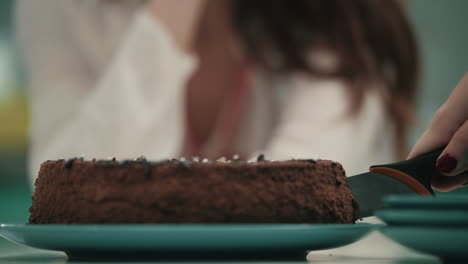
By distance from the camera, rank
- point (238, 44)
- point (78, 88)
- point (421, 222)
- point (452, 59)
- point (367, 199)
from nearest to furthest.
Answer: point (421, 222), point (367, 199), point (238, 44), point (78, 88), point (452, 59)

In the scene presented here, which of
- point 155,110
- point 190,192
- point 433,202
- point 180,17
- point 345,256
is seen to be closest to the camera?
point 433,202

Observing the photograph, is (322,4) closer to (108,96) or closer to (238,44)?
(238,44)

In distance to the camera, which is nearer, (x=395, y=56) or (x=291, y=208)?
(x=291, y=208)

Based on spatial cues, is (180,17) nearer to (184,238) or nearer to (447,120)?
(447,120)

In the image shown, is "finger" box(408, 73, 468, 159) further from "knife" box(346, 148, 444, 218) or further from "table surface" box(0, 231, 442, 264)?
"table surface" box(0, 231, 442, 264)

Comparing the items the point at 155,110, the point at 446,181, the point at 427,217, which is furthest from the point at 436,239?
the point at 155,110

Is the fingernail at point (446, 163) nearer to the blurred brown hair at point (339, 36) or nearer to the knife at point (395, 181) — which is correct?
the knife at point (395, 181)

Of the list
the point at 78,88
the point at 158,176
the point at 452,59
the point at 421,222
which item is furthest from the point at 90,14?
the point at 421,222
